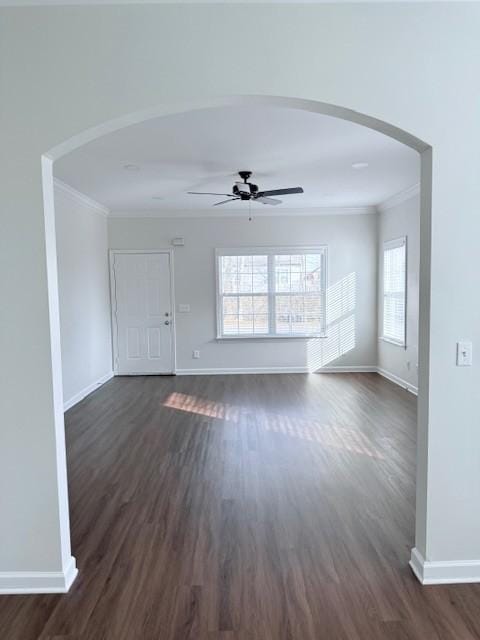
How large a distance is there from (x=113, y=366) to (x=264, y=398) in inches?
114

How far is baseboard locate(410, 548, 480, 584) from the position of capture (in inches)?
77.8

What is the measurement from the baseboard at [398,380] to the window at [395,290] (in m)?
0.53

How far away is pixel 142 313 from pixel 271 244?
245 cm

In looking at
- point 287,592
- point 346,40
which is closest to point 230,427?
point 287,592

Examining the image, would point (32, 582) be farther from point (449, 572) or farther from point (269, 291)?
point (269, 291)

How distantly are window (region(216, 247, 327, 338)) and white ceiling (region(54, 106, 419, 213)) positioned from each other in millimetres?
1105

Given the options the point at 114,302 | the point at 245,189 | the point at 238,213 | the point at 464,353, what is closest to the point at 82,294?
the point at 114,302

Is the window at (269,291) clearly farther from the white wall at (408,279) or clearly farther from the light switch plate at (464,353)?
the light switch plate at (464,353)

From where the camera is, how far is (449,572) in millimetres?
1983

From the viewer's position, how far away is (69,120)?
A: 1.85 metres

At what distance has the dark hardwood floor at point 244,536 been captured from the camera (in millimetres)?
1761

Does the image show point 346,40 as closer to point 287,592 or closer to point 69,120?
point 69,120

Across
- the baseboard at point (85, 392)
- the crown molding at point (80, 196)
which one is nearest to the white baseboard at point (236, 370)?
the baseboard at point (85, 392)

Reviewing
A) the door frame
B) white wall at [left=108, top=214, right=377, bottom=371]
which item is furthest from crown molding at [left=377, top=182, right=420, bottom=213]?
the door frame
